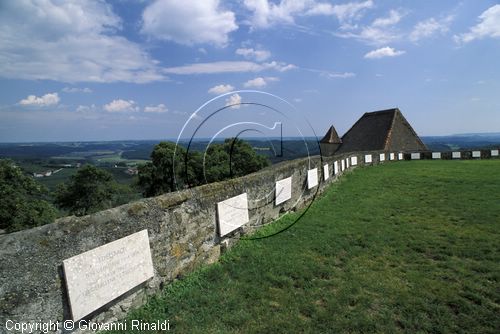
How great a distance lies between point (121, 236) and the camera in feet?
12.2

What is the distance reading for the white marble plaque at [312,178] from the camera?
32.9ft

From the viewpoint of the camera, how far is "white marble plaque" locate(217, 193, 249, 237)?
5564mm

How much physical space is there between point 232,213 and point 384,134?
26168 mm

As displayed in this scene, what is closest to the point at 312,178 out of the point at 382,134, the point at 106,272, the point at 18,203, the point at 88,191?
the point at 106,272

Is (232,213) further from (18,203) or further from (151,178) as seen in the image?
(151,178)

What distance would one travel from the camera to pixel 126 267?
12.2ft

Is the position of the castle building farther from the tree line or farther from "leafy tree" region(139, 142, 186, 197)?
"leafy tree" region(139, 142, 186, 197)

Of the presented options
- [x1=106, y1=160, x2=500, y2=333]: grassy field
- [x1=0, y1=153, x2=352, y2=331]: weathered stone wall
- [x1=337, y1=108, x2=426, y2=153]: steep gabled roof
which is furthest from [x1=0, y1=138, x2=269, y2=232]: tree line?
[x1=0, y1=153, x2=352, y2=331]: weathered stone wall

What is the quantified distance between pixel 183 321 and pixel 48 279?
1.56 meters

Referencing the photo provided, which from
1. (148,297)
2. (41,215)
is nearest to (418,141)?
(148,297)

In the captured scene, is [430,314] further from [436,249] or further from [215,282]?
→ [215,282]

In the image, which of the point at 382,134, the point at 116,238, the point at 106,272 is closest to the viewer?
the point at 106,272

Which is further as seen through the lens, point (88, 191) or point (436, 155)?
point (88, 191)

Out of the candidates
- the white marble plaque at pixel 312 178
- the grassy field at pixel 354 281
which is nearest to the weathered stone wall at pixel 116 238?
the grassy field at pixel 354 281
